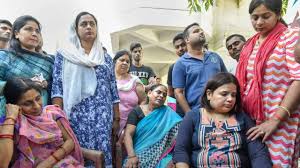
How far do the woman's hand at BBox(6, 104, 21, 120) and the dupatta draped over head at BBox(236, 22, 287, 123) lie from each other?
1561 millimetres

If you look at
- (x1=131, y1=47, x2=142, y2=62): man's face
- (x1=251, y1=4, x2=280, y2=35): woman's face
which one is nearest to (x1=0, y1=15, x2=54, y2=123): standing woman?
(x1=251, y1=4, x2=280, y2=35): woman's face

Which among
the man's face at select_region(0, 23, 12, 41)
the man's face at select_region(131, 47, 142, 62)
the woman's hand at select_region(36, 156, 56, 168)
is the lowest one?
the woman's hand at select_region(36, 156, 56, 168)

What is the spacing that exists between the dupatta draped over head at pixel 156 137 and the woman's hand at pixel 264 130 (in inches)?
44.7

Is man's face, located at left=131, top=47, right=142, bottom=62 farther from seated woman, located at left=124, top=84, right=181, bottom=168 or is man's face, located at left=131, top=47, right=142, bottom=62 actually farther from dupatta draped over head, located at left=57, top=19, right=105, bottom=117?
dupatta draped over head, located at left=57, top=19, right=105, bottom=117

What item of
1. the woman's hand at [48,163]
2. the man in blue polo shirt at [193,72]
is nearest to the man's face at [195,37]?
the man in blue polo shirt at [193,72]

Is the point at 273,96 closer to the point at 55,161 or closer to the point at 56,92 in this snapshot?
the point at 55,161

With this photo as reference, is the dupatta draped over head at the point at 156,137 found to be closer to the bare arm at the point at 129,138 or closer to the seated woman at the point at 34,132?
the bare arm at the point at 129,138

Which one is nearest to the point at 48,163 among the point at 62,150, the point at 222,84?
the point at 62,150

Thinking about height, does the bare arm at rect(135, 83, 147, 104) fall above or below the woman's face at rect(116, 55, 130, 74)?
below

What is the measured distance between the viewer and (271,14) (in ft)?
8.37

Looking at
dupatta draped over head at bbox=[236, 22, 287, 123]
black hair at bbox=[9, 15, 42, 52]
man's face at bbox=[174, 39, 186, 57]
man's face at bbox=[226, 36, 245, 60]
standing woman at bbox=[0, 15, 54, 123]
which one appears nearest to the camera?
dupatta draped over head at bbox=[236, 22, 287, 123]

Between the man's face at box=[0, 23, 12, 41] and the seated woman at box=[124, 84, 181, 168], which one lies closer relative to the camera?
the seated woman at box=[124, 84, 181, 168]

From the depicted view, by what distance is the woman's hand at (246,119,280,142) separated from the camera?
241 centimetres

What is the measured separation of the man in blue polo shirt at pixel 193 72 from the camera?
3484 mm
